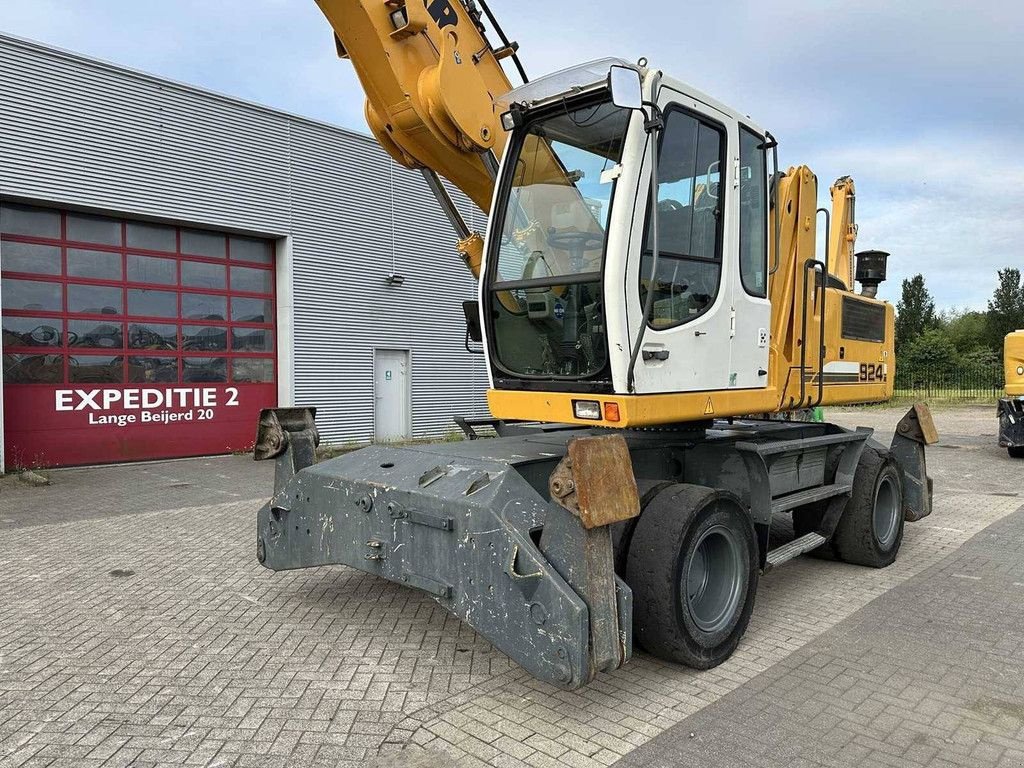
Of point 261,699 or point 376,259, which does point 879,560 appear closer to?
point 261,699

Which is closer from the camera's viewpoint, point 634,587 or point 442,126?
point 634,587

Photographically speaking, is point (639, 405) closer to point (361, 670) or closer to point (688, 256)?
point (688, 256)

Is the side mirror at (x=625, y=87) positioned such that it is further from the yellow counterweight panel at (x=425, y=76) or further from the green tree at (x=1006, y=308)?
the green tree at (x=1006, y=308)

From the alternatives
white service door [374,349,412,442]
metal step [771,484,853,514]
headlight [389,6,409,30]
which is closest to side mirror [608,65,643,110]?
headlight [389,6,409,30]

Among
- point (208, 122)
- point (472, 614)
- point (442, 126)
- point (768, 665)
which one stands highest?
point (208, 122)

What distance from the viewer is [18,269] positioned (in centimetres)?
1155

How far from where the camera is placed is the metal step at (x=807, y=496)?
5.20 m

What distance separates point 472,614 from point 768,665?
1734 mm

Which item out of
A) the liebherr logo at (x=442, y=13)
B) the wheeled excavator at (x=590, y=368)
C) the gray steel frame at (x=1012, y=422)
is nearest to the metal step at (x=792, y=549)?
the wheeled excavator at (x=590, y=368)

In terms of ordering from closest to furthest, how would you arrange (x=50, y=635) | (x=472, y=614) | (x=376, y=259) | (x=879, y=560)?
(x=472, y=614), (x=50, y=635), (x=879, y=560), (x=376, y=259)

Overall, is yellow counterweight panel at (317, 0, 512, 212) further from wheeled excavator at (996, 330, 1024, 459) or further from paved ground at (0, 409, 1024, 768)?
wheeled excavator at (996, 330, 1024, 459)

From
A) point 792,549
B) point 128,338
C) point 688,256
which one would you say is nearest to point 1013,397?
point 792,549

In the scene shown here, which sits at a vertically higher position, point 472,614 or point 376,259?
point 376,259

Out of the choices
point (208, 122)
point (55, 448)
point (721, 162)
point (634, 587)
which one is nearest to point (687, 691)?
point (634, 587)
